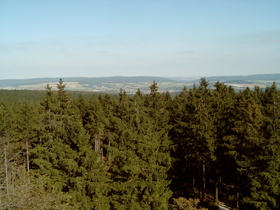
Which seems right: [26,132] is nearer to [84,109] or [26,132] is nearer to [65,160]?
[65,160]

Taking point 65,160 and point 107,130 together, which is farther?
point 107,130

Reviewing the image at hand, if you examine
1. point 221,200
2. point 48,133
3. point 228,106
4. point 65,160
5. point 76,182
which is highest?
point 228,106

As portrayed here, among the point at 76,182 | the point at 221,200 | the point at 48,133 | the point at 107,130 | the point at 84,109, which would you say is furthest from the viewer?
the point at 84,109

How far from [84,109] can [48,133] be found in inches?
821

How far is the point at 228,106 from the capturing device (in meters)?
25.6

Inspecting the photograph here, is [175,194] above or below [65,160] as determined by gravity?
below

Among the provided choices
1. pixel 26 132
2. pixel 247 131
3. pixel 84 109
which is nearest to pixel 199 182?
pixel 247 131

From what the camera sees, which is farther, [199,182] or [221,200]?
[199,182]

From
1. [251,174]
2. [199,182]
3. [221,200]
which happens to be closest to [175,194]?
[199,182]

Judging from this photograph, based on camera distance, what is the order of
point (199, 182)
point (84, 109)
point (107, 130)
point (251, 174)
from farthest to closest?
point (84, 109), point (107, 130), point (199, 182), point (251, 174)

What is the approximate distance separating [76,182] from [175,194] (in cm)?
1385

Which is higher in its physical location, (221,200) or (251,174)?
(251,174)

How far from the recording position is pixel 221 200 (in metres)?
24.7

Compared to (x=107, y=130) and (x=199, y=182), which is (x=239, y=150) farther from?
(x=107, y=130)
